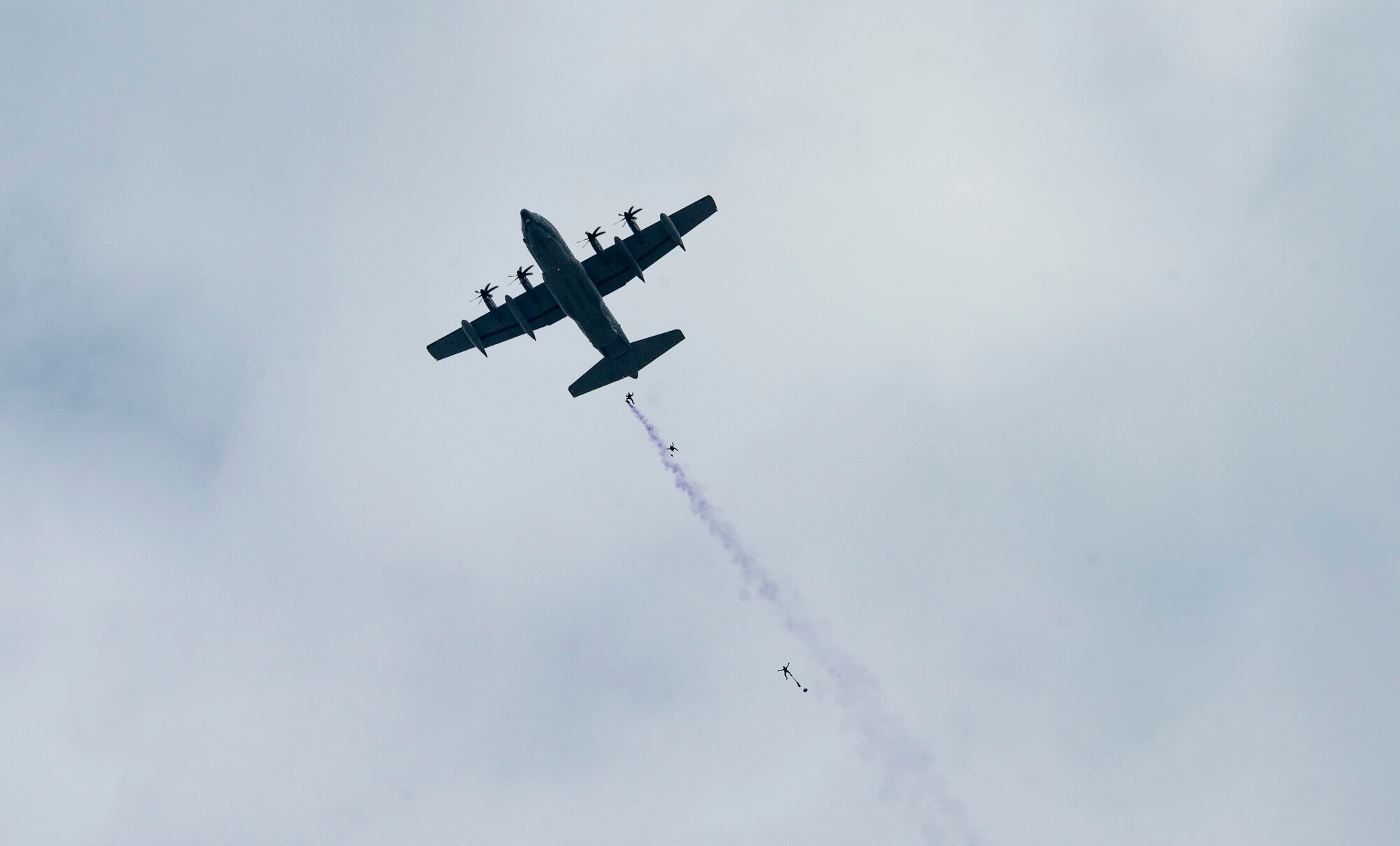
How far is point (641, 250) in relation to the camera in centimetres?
8175

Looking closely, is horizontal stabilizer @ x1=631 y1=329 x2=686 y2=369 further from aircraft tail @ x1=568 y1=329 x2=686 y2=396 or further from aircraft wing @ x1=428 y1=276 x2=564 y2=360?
aircraft wing @ x1=428 y1=276 x2=564 y2=360

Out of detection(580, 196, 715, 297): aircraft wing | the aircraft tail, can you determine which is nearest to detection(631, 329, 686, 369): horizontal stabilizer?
the aircraft tail

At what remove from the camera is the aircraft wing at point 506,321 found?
3337 inches

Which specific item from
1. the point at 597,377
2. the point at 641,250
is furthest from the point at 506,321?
the point at 641,250

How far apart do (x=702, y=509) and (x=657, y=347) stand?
13495mm

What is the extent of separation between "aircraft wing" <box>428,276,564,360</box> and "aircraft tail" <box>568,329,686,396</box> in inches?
205

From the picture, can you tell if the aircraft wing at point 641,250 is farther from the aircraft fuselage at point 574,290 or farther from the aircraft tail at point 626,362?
the aircraft tail at point 626,362

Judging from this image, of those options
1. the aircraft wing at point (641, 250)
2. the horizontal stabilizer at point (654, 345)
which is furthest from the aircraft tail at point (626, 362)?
the aircraft wing at point (641, 250)

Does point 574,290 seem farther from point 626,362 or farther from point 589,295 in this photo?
point 626,362

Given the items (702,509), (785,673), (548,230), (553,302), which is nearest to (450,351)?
(553,302)

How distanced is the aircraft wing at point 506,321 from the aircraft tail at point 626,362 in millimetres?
5217

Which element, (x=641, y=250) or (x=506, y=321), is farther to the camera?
Answer: (x=506, y=321)

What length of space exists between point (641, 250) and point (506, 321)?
12.4m

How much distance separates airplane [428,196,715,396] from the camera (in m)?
77.4
